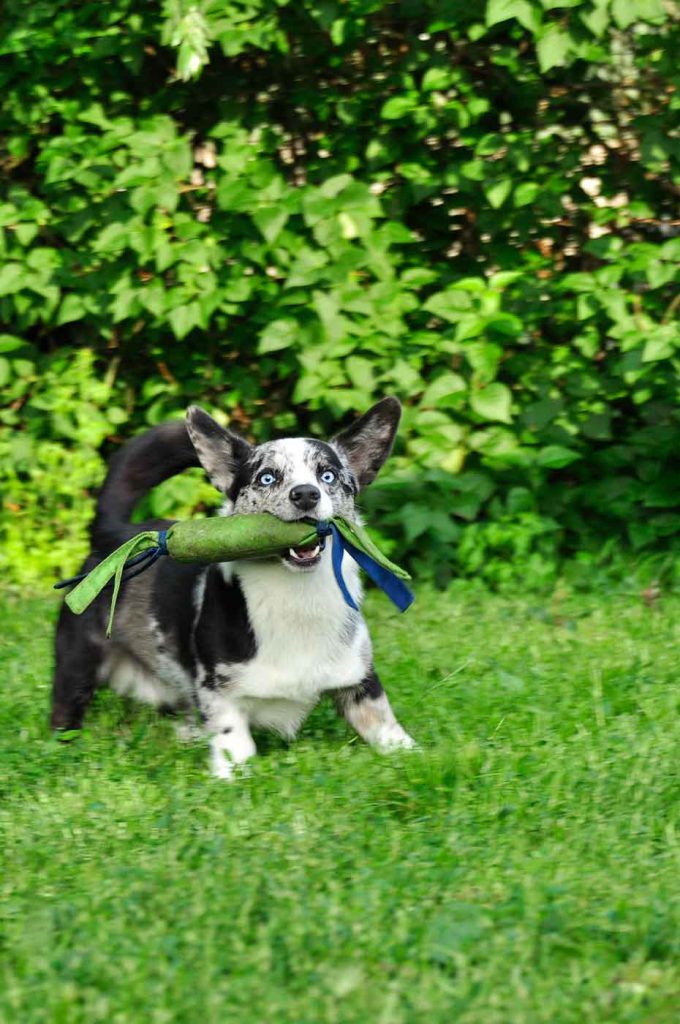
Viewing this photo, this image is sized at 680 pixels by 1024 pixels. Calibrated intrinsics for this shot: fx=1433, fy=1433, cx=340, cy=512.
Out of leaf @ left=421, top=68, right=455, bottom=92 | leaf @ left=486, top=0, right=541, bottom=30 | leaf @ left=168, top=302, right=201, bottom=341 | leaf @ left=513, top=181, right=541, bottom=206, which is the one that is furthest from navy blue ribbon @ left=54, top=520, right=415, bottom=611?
leaf @ left=421, top=68, right=455, bottom=92

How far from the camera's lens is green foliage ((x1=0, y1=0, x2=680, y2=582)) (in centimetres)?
633

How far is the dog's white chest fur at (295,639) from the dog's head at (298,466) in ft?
0.37

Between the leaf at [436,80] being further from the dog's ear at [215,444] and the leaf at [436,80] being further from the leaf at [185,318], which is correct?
the dog's ear at [215,444]

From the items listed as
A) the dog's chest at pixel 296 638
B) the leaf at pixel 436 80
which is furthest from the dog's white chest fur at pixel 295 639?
the leaf at pixel 436 80

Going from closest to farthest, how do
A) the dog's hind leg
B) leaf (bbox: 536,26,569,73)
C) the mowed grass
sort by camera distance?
the mowed grass
the dog's hind leg
leaf (bbox: 536,26,569,73)

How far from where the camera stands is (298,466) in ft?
13.8

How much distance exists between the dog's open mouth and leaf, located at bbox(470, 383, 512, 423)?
2330 mm

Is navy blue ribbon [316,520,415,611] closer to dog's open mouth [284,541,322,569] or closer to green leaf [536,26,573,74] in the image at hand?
dog's open mouth [284,541,322,569]

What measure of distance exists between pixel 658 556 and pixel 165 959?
4266mm

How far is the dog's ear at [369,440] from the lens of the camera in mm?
4445

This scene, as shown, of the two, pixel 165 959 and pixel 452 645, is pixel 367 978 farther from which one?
pixel 452 645

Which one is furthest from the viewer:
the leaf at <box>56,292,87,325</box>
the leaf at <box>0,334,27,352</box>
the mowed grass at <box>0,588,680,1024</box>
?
the leaf at <box>0,334,27,352</box>

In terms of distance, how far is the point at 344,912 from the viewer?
116 inches

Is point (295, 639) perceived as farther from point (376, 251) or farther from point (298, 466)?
point (376, 251)
